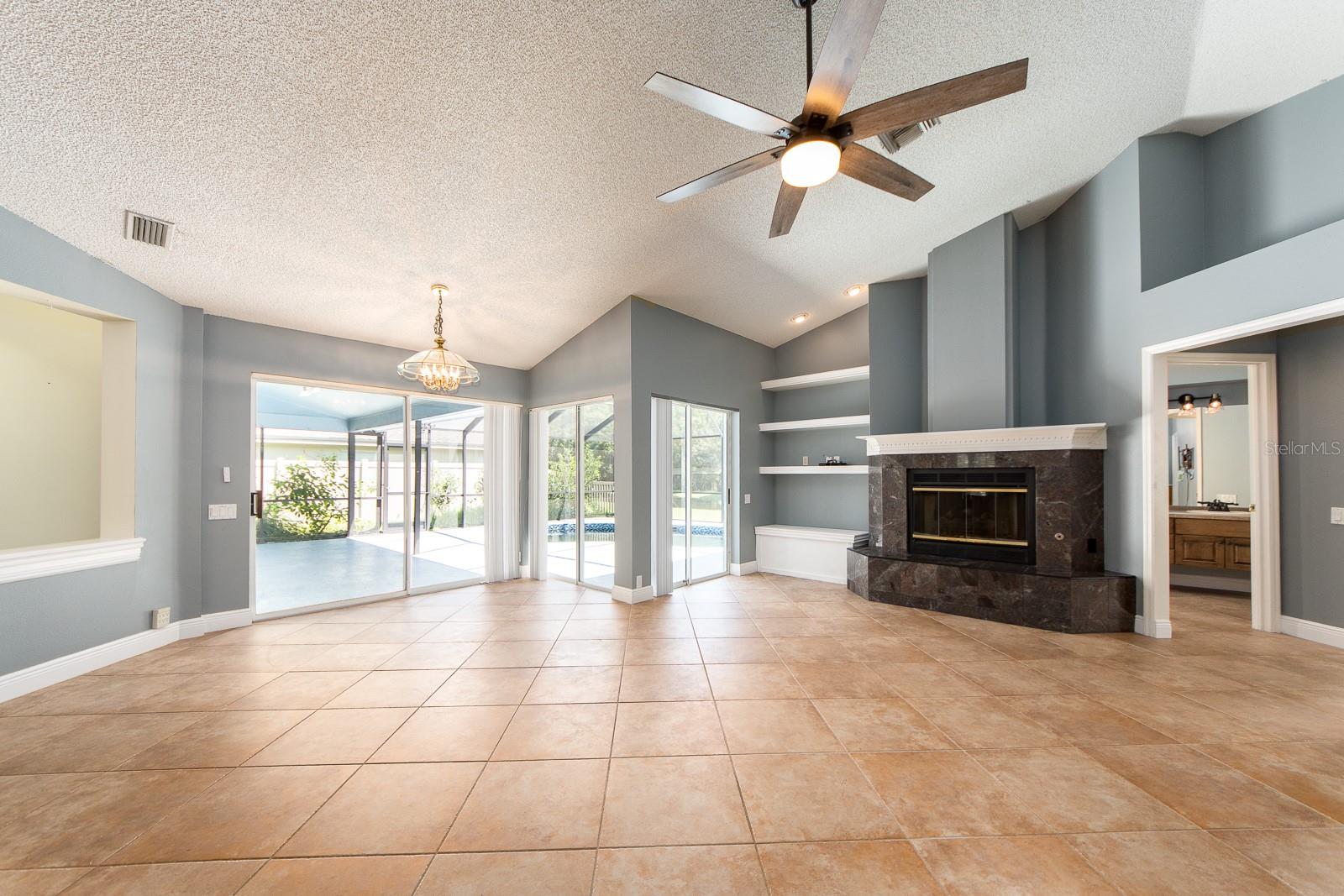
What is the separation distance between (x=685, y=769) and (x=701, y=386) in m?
4.31

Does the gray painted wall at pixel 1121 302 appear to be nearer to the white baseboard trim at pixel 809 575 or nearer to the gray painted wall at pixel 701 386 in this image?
the white baseboard trim at pixel 809 575

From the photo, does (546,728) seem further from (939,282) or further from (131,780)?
(939,282)

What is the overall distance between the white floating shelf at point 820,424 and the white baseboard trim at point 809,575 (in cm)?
181

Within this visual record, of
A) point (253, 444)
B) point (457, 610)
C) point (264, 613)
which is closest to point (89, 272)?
point (253, 444)

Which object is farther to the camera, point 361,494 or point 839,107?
point 361,494

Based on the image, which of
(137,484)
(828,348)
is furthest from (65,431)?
(828,348)

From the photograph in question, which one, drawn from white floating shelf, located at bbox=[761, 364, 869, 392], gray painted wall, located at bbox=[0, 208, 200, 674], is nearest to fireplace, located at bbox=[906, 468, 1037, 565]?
white floating shelf, located at bbox=[761, 364, 869, 392]

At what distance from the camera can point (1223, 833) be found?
5.93 feet

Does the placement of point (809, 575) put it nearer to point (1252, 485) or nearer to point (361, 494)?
point (1252, 485)

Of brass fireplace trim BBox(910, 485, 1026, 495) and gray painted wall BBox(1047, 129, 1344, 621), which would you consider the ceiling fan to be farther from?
brass fireplace trim BBox(910, 485, 1026, 495)

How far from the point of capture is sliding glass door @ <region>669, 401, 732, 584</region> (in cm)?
596

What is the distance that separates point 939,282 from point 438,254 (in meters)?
4.67

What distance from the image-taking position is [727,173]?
2.41m

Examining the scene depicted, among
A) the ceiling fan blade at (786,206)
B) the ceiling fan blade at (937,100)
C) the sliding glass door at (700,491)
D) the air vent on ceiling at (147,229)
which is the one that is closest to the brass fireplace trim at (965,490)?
the sliding glass door at (700,491)
